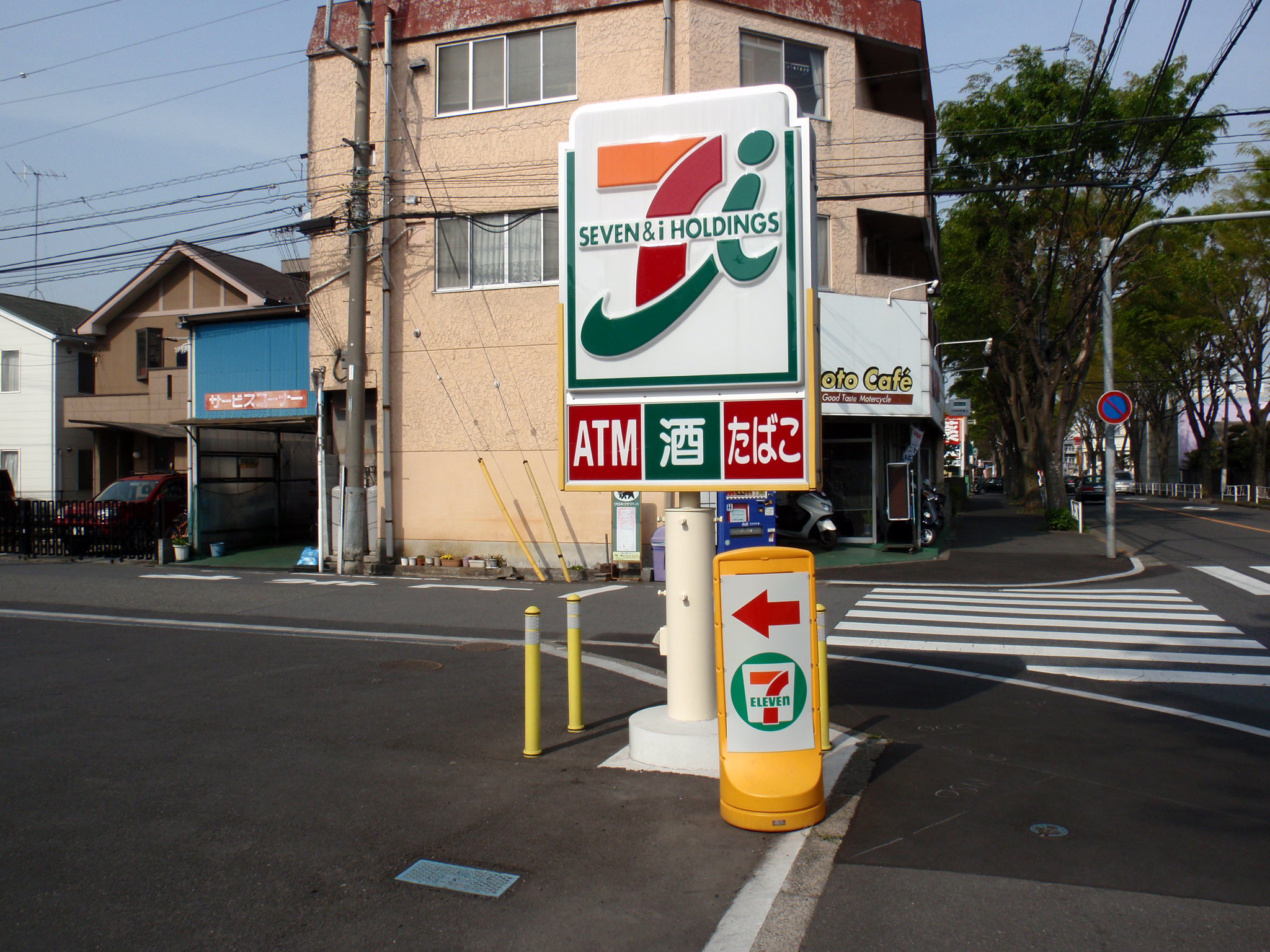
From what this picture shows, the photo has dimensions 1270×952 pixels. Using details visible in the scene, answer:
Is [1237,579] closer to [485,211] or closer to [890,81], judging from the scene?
[890,81]

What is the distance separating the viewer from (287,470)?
24203 mm

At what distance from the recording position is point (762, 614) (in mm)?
5109

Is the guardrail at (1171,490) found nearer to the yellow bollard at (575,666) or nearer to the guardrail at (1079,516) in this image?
the guardrail at (1079,516)

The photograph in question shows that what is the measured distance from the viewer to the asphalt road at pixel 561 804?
392 cm

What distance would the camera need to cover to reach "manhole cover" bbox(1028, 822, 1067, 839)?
4816 mm

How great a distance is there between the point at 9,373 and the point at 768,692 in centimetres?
3629

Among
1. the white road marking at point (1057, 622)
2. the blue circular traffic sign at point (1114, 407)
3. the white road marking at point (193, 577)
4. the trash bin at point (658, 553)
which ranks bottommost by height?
the white road marking at point (1057, 622)

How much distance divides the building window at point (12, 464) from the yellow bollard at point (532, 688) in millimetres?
33210

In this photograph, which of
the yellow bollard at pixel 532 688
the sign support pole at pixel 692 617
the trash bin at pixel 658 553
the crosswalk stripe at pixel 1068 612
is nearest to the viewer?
the sign support pole at pixel 692 617

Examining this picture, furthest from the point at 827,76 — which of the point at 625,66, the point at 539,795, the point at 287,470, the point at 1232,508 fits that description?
the point at 1232,508

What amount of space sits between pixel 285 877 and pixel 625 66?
1718cm

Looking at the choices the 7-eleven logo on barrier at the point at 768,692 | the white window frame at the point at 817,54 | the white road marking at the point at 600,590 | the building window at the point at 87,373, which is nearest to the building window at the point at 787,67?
the white window frame at the point at 817,54

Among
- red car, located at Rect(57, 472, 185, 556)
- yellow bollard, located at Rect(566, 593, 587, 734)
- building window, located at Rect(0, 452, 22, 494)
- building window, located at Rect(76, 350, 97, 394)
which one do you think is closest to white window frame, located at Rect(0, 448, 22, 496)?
building window, located at Rect(0, 452, 22, 494)

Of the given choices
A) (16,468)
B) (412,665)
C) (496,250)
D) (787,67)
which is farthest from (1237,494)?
(16,468)
